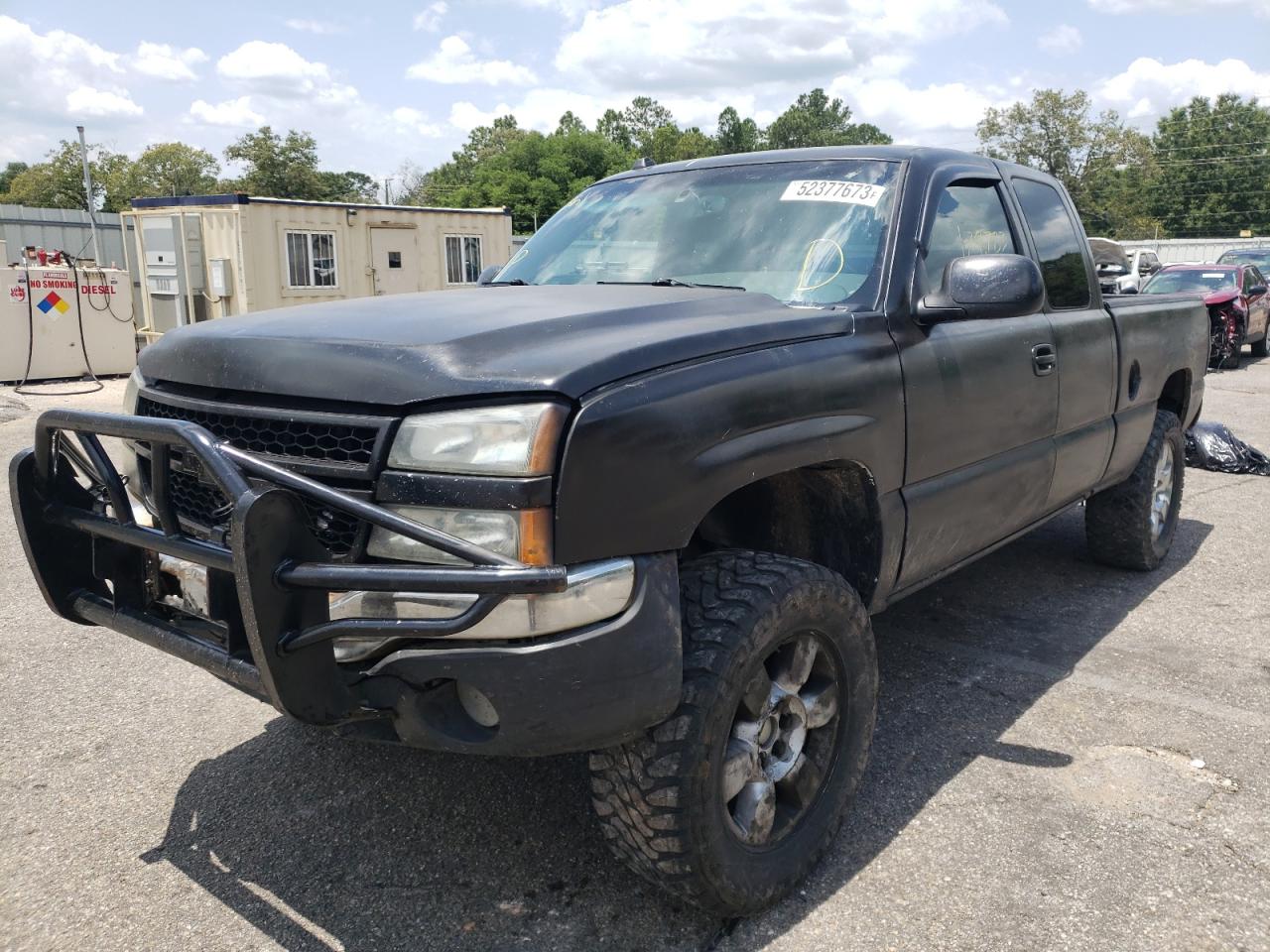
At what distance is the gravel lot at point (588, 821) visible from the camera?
2.50 metres

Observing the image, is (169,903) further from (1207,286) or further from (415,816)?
(1207,286)

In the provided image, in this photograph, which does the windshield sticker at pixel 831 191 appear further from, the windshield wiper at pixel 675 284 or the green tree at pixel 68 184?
the green tree at pixel 68 184

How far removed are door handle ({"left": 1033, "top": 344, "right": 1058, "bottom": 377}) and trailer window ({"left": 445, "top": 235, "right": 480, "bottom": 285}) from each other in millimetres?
17191

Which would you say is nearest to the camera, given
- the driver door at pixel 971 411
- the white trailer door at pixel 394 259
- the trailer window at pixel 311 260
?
the driver door at pixel 971 411

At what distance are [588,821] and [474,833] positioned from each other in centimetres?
33

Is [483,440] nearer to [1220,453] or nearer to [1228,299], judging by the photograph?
[1220,453]

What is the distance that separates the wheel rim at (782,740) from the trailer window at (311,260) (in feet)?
53.5

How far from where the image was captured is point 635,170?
13.9 feet

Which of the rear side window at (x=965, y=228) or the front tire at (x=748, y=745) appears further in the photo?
the rear side window at (x=965, y=228)

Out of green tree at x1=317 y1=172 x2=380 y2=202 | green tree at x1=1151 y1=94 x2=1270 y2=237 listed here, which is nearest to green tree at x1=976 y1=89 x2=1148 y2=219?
green tree at x1=1151 y1=94 x2=1270 y2=237

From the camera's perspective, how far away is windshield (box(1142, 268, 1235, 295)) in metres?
16.5

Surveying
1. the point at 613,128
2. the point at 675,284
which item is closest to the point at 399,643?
the point at 675,284

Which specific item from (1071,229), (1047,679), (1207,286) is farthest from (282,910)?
(1207,286)

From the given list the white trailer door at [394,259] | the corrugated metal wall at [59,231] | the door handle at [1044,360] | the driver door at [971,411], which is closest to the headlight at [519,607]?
the driver door at [971,411]
